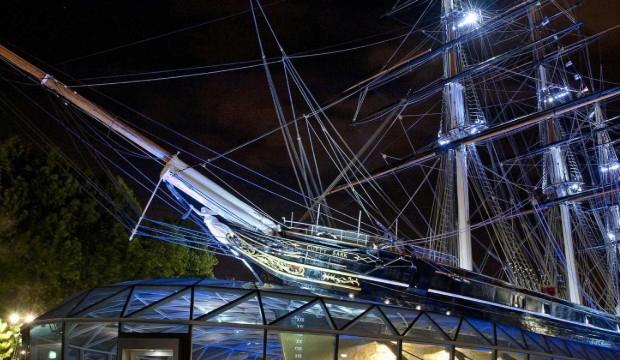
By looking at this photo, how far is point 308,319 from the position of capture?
20.7 metres

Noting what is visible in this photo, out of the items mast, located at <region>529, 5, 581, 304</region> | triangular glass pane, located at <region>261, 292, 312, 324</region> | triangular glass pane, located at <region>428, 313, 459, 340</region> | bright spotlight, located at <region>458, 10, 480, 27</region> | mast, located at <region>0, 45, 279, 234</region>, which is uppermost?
bright spotlight, located at <region>458, 10, 480, 27</region>

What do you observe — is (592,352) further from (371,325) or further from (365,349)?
(365,349)

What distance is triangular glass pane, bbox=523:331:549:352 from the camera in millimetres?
24016

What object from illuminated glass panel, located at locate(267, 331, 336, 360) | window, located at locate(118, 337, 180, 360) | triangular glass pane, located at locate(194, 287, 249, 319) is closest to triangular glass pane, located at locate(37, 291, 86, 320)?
window, located at locate(118, 337, 180, 360)

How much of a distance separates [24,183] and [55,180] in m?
1.73

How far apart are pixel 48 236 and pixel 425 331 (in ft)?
71.0

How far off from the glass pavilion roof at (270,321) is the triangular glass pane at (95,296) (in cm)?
5

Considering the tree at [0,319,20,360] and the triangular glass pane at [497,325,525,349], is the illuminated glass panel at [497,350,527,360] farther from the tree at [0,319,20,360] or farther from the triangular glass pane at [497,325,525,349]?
the tree at [0,319,20,360]

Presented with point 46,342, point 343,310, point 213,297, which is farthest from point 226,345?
point 46,342

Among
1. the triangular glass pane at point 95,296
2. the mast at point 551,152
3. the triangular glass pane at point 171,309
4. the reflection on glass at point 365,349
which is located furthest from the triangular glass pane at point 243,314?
the mast at point 551,152

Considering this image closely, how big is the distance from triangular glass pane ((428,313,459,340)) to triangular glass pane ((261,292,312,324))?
461cm

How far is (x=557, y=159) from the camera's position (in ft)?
149

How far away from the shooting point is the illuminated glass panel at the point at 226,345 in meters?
24.7

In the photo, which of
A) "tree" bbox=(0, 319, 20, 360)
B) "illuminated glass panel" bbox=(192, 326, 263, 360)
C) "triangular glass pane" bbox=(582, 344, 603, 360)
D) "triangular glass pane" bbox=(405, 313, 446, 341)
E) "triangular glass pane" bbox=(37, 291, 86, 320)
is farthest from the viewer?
"tree" bbox=(0, 319, 20, 360)
